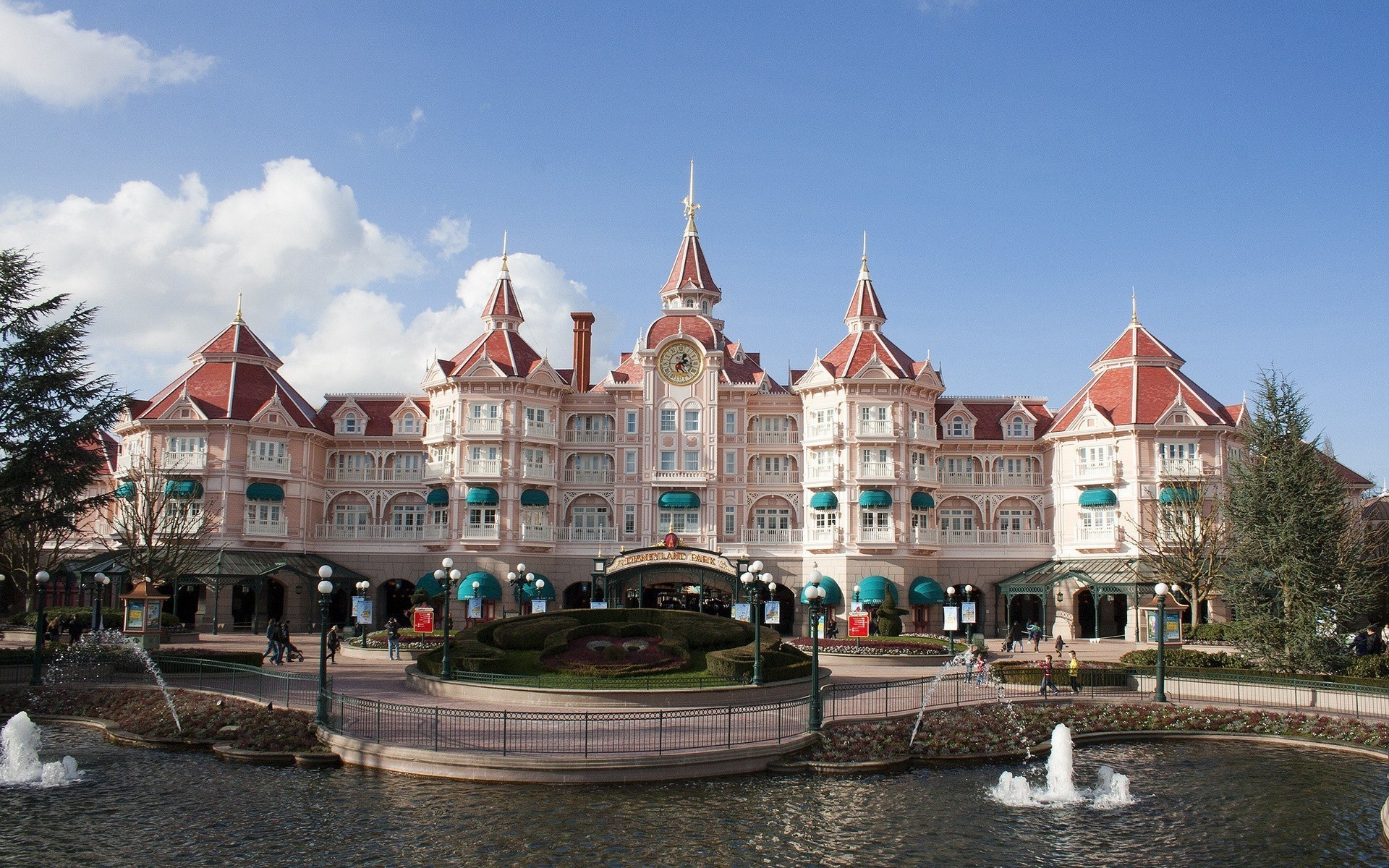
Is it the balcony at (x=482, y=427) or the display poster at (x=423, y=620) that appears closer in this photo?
the display poster at (x=423, y=620)

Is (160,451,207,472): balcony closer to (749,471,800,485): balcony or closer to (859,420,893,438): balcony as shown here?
(749,471,800,485): balcony

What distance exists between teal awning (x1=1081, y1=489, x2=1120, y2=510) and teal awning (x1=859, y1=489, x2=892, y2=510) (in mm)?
10841

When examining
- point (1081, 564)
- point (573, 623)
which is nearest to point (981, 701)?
point (573, 623)

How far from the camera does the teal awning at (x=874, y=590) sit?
5734 centimetres

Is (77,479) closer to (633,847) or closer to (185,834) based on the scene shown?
(185,834)

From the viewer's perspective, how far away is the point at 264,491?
200ft

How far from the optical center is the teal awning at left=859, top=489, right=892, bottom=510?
2350 inches

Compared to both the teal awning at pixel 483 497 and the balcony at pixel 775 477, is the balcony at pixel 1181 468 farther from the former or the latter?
the teal awning at pixel 483 497

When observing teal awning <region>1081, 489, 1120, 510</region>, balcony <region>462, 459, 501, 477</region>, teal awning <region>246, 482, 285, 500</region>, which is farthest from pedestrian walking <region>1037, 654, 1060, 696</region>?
teal awning <region>246, 482, 285, 500</region>

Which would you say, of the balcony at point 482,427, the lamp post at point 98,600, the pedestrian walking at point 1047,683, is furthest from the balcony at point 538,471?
the pedestrian walking at point 1047,683

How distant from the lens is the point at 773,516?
64.5 meters

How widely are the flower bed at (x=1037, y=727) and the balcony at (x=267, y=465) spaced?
4561 centimetres

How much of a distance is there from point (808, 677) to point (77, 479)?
90.2ft

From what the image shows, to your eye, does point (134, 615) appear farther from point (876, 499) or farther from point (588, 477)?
point (876, 499)
